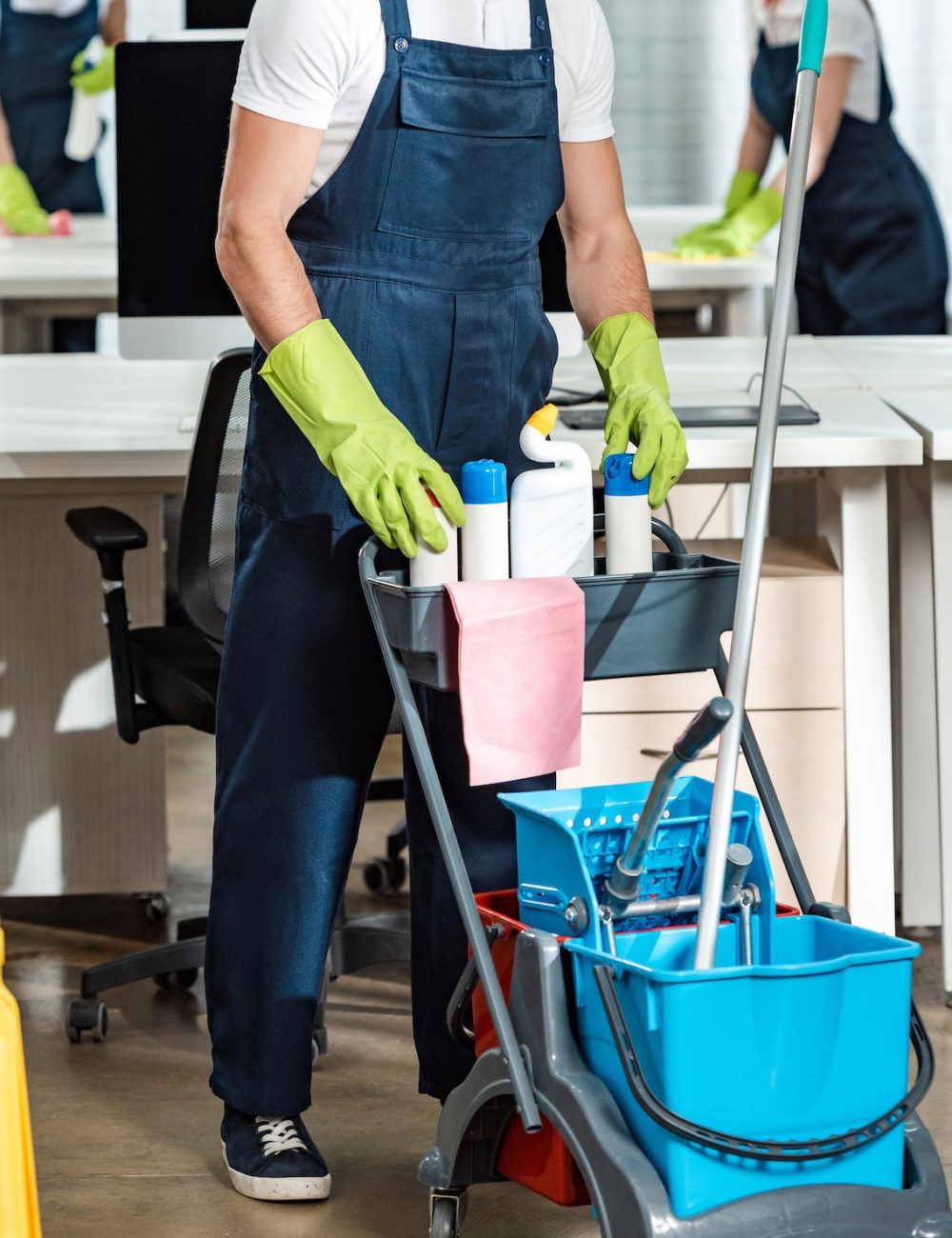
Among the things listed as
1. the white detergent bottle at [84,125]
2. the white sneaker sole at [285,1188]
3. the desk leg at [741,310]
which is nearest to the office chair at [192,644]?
the white sneaker sole at [285,1188]

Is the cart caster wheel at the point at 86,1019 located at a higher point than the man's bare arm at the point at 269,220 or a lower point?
lower

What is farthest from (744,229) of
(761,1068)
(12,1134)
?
(12,1134)

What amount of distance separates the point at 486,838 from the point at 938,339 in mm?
1938

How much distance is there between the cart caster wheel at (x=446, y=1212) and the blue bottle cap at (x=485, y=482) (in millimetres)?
673

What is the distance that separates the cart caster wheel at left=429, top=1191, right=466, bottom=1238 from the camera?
169 cm

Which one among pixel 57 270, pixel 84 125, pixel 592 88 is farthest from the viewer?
pixel 84 125

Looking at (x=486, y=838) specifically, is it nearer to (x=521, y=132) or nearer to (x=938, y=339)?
(x=521, y=132)

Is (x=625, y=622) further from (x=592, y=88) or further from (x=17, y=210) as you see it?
(x=17, y=210)

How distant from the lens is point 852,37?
4.25 m

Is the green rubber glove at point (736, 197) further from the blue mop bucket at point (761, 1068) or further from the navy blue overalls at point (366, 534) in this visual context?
the blue mop bucket at point (761, 1068)

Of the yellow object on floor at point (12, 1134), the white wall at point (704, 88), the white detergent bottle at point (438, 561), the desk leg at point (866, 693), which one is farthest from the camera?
the white wall at point (704, 88)

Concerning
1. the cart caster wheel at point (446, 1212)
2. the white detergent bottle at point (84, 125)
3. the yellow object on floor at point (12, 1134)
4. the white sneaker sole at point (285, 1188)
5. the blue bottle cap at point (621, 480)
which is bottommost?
the white sneaker sole at point (285, 1188)

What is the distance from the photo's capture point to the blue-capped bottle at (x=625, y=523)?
1600 millimetres

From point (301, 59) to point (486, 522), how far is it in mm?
478
